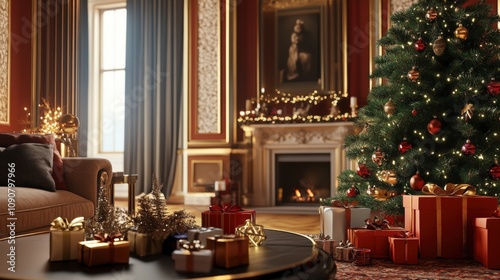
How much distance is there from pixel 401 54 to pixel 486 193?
112 cm

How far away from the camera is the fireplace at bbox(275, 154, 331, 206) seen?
235 inches

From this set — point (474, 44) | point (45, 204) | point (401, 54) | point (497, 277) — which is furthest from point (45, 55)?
point (497, 277)

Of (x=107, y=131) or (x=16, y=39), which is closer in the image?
(x=16, y=39)

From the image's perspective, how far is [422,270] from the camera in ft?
8.08

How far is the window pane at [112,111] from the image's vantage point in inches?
288

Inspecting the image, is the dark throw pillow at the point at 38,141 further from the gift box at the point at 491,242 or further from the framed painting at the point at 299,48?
the framed painting at the point at 299,48

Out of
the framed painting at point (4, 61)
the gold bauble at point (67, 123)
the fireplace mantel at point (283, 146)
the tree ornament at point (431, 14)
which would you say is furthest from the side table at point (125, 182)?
the framed painting at point (4, 61)

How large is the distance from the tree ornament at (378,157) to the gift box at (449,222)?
71cm

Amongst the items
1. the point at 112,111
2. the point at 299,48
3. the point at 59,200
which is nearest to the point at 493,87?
the point at 59,200

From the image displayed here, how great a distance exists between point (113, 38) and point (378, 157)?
5.22 m

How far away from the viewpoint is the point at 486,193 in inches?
127

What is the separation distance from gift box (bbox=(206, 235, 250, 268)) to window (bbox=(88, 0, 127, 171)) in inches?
245

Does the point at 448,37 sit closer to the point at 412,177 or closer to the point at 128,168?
the point at 412,177

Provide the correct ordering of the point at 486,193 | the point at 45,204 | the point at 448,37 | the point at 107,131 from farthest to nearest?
the point at 107,131
the point at 448,37
the point at 486,193
the point at 45,204
